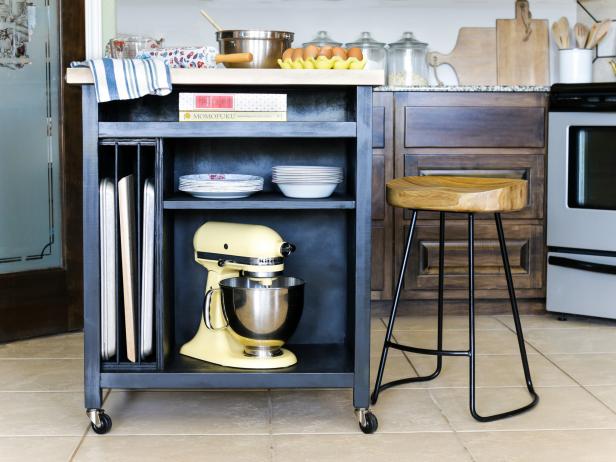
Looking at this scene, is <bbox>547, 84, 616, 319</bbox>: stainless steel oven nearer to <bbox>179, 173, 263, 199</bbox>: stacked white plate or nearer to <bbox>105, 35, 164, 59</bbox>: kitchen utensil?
<bbox>179, 173, 263, 199</bbox>: stacked white plate

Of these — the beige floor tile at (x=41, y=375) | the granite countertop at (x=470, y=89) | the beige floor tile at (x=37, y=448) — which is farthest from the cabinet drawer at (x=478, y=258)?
the beige floor tile at (x=37, y=448)

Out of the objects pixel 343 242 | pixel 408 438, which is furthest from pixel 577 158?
pixel 408 438

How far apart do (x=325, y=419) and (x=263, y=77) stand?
3.05 feet

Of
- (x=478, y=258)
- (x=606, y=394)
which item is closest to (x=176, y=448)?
(x=606, y=394)

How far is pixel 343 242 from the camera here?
2.76m

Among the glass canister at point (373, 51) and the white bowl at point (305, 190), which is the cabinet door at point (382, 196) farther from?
the white bowl at point (305, 190)

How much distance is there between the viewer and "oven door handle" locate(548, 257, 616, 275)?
12.3 ft

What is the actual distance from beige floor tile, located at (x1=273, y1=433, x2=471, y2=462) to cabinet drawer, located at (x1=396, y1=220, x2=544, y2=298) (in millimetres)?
1600

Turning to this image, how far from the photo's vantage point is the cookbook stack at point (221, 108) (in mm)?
2346

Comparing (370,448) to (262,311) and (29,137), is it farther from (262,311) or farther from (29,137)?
(29,137)

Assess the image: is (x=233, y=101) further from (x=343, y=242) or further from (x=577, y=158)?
(x=577, y=158)

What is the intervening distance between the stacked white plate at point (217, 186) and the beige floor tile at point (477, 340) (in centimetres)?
109

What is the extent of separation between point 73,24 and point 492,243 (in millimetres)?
1923

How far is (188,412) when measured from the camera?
258 cm
